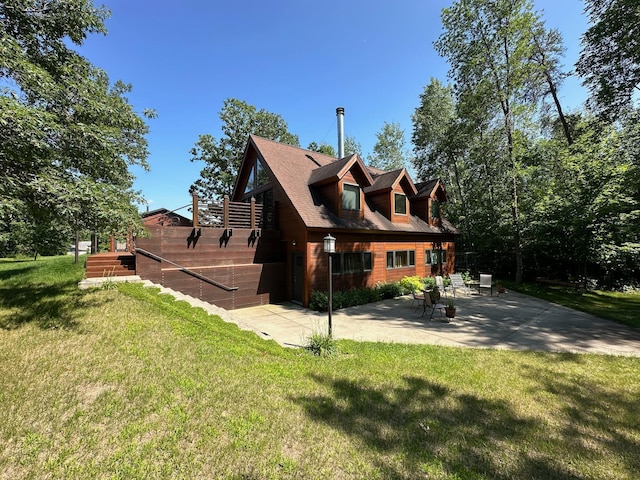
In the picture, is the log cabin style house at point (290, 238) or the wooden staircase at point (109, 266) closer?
the wooden staircase at point (109, 266)

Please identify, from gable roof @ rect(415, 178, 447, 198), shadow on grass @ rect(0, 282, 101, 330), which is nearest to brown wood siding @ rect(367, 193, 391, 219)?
gable roof @ rect(415, 178, 447, 198)

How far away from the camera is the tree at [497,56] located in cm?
1617

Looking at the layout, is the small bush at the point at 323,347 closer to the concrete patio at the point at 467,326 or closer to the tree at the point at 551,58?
the concrete patio at the point at 467,326

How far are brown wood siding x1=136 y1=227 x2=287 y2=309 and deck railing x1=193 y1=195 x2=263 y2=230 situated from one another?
70 cm

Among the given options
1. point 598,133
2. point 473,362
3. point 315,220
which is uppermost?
point 598,133

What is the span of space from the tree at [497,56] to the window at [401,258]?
6.97 m

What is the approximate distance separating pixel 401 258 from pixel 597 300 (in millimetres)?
9122

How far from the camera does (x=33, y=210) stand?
16.7 feet

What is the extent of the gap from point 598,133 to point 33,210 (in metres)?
23.7

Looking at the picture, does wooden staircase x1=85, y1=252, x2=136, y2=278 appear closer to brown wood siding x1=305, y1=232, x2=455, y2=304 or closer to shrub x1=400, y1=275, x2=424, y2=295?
brown wood siding x1=305, y1=232, x2=455, y2=304

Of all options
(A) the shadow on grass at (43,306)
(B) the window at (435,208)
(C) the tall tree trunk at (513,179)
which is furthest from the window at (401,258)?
(A) the shadow on grass at (43,306)

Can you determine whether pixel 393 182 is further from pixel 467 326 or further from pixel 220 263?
pixel 220 263

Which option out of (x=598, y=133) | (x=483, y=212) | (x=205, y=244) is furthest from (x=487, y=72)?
(x=205, y=244)

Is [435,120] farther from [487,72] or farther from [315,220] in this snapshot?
[315,220]
